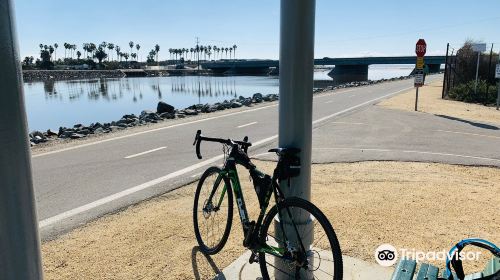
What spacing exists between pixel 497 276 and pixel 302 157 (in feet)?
5.10

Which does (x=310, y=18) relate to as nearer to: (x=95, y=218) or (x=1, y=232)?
(x=1, y=232)

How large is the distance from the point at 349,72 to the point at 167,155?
9952 cm

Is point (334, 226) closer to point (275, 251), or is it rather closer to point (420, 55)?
Answer: point (275, 251)

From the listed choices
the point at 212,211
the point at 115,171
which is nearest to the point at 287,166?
the point at 212,211

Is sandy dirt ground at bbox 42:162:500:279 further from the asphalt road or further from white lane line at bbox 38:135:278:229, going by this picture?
the asphalt road

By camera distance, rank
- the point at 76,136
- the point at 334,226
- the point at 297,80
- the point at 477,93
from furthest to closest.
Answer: the point at 477,93 → the point at 76,136 → the point at 334,226 → the point at 297,80

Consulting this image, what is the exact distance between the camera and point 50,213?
219 inches

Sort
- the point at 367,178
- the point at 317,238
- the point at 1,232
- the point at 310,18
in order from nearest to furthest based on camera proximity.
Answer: the point at 1,232, the point at 310,18, the point at 317,238, the point at 367,178

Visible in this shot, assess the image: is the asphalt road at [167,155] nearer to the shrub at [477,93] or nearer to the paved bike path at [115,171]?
the paved bike path at [115,171]

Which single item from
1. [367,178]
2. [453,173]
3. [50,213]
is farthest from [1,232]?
[453,173]

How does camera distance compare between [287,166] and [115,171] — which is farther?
[115,171]

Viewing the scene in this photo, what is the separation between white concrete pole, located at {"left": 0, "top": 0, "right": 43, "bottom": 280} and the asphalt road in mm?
2978

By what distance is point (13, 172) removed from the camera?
196 centimetres

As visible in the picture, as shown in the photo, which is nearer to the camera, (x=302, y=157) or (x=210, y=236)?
(x=302, y=157)
